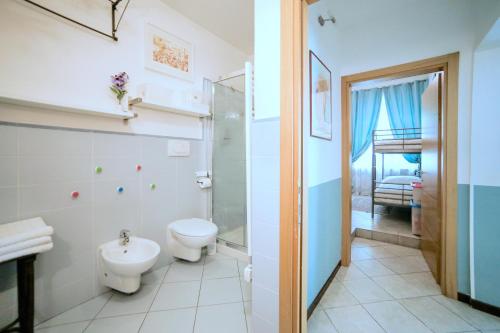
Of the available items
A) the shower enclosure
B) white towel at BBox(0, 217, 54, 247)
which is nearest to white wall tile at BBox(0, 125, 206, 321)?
white towel at BBox(0, 217, 54, 247)

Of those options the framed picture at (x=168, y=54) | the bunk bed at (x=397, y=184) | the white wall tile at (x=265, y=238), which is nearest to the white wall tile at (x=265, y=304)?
the white wall tile at (x=265, y=238)

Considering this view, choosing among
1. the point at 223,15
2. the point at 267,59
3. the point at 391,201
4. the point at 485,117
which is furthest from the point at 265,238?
the point at 391,201

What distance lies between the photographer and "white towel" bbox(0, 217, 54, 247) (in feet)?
3.37

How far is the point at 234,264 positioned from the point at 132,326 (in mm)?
1033

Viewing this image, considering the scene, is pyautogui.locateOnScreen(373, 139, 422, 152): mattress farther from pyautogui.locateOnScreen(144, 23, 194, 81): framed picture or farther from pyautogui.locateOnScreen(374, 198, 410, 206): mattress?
pyautogui.locateOnScreen(144, 23, 194, 81): framed picture

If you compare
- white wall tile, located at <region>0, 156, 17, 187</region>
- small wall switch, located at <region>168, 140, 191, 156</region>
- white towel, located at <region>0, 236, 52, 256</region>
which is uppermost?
small wall switch, located at <region>168, 140, 191, 156</region>

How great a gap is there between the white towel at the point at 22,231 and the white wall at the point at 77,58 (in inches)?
26.2

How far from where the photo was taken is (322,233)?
1670mm

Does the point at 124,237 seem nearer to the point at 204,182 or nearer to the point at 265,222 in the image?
the point at 204,182

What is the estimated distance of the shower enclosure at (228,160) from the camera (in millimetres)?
2455

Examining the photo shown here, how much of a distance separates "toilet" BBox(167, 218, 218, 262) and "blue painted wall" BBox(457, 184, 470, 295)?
6.79 feet

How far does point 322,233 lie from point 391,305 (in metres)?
0.75

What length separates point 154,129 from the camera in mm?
2076

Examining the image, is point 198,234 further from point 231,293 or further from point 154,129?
point 154,129
